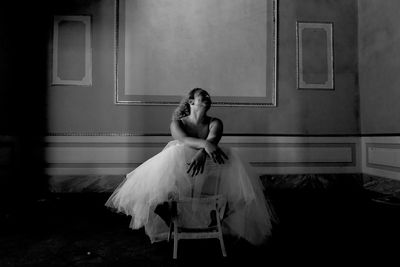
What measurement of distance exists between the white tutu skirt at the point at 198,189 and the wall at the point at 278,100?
1.86 metres

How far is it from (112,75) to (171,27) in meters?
0.95

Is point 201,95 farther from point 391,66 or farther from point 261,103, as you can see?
point 391,66

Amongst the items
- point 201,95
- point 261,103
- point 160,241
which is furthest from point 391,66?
point 160,241

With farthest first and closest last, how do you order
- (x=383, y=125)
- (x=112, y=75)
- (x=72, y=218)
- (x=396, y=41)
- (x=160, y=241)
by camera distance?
1. (x=112, y=75)
2. (x=383, y=125)
3. (x=396, y=41)
4. (x=72, y=218)
5. (x=160, y=241)

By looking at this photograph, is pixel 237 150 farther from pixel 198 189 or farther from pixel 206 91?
pixel 198 189

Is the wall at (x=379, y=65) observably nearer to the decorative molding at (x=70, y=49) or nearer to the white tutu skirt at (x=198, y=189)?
the white tutu skirt at (x=198, y=189)

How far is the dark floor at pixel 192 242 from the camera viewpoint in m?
1.73

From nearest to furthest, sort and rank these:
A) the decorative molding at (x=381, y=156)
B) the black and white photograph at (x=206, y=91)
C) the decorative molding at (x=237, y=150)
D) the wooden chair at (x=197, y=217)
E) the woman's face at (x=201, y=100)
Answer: the wooden chair at (x=197, y=217), the woman's face at (x=201, y=100), the decorative molding at (x=381, y=156), the black and white photograph at (x=206, y=91), the decorative molding at (x=237, y=150)

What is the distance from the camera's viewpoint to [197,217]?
6.63 ft

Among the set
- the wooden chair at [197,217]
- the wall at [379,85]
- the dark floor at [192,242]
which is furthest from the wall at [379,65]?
the wooden chair at [197,217]

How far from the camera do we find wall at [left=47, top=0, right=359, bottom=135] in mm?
3729

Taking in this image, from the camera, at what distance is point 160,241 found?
203 centimetres

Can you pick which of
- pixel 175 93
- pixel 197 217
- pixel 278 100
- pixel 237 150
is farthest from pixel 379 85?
pixel 197 217

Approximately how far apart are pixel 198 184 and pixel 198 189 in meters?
0.03
